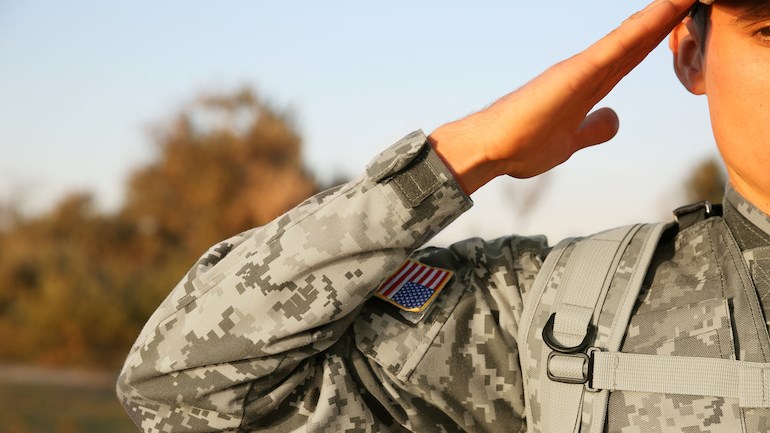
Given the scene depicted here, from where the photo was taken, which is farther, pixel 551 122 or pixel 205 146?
pixel 205 146

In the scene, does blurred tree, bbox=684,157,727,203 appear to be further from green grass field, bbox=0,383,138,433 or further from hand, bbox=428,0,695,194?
hand, bbox=428,0,695,194

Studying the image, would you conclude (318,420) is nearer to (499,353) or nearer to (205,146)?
(499,353)

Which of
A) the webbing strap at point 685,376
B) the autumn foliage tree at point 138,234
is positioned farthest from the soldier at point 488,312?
the autumn foliage tree at point 138,234

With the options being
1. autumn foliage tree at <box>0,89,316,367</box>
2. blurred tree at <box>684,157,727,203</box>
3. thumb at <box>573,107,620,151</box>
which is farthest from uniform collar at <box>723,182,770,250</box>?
blurred tree at <box>684,157,727,203</box>

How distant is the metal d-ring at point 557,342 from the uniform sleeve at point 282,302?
28cm

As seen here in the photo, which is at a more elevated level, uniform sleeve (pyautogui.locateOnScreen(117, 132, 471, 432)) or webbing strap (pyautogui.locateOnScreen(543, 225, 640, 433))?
uniform sleeve (pyautogui.locateOnScreen(117, 132, 471, 432))

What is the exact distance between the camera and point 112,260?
12750 mm

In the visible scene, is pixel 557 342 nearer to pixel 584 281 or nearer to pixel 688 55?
pixel 584 281

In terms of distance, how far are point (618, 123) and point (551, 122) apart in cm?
25

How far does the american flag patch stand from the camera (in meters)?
1.71

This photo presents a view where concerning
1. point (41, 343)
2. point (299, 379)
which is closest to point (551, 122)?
point (299, 379)

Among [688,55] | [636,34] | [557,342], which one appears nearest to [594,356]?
[557,342]

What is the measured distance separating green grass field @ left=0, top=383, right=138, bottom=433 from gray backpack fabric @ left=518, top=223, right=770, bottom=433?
5.93 meters

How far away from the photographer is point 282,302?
159 cm
